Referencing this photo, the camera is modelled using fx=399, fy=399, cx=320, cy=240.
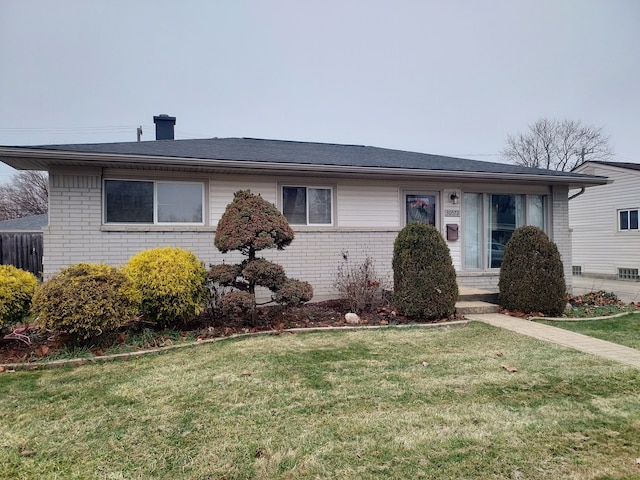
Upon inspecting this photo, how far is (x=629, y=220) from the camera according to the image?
1461 centimetres

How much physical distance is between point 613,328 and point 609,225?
1124cm

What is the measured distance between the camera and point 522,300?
716 cm

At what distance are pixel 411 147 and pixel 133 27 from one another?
3546 centimetres

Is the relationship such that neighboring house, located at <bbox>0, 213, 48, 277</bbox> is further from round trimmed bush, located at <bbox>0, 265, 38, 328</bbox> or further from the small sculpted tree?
the small sculpted tree

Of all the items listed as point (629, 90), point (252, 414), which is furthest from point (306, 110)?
point (252, 414)

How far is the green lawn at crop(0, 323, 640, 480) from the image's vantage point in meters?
2.42

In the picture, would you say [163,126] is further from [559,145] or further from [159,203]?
[559,145]

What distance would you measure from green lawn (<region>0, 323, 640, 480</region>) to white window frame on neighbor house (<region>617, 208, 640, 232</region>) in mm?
12841

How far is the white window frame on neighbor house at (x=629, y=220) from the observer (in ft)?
47.1

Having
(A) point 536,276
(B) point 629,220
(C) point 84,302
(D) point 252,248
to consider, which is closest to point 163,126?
(D) point 252,248

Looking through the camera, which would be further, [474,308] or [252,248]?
[474,308]

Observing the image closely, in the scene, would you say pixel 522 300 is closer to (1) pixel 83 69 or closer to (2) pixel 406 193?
(2) pixel 406 193

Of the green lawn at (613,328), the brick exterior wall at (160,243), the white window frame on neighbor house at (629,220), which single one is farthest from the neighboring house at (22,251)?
the white window frame on neighbor house at (629,220)

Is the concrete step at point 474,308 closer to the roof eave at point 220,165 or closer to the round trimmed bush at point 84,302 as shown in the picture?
the roof eave at point 220,165
